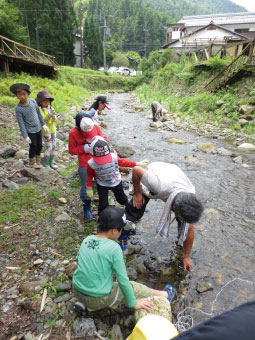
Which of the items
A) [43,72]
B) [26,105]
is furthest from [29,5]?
[26,105]

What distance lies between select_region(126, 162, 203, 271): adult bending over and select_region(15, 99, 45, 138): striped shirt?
2956mm

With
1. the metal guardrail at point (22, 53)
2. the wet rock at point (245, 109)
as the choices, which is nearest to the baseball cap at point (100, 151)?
the wet rock at point (245, 109)

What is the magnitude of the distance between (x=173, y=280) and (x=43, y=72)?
20.9 metres

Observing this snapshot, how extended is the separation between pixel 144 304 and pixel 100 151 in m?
1.86

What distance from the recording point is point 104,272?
6.85 ft

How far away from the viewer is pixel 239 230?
3.96 m

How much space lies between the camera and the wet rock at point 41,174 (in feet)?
15.3

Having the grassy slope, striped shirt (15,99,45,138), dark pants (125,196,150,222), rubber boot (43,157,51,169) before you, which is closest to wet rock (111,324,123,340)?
dark pants (125,196,150,222)

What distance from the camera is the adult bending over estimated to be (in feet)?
7.86

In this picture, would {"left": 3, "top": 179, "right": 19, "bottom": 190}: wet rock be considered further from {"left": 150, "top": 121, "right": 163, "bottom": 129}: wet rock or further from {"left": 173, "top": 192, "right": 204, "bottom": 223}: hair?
{"left": 150, "top": 121, "right": 163, "bottom": 129}: wet rock

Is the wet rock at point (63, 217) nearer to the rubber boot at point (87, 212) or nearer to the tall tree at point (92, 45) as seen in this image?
the rubber boot at point (87, 212)

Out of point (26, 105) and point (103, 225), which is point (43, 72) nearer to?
point (26, 105)

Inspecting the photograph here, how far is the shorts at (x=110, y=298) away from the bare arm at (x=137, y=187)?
1129mm

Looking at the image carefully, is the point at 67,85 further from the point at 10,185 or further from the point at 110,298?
the point at 110,298
